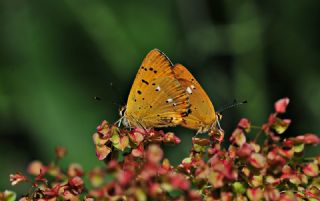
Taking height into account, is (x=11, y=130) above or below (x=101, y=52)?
below

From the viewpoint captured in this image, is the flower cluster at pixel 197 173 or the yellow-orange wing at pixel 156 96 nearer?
the flower cluster at pixel 197 173

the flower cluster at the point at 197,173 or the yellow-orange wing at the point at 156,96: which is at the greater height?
the yellow-orange wing at the point at 156,96

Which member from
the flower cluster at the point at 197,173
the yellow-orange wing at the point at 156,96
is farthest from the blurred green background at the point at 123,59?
the flower cluster at the point at 197,173

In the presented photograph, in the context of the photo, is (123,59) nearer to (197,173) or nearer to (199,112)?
(199,112)

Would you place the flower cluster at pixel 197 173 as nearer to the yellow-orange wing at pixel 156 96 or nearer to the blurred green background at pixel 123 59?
the yellow-orange wing at pixel 156 96

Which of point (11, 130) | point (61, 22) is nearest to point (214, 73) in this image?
point (61, 22)

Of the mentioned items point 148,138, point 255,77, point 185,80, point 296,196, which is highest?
point 255,77

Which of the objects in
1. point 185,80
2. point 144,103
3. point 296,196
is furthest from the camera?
point 144,103

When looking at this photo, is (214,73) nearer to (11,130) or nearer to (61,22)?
(61,22)
